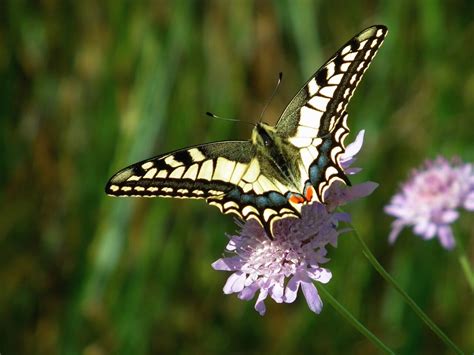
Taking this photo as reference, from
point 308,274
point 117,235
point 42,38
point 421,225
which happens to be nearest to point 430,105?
point 421,225

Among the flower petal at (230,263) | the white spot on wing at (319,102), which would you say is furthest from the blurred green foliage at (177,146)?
the white spot on wing at (319,102)

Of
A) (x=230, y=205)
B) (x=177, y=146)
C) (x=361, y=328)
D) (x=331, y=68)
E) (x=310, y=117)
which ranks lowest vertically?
(x=361, y=328)

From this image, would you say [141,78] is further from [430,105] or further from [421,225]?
[421,225]

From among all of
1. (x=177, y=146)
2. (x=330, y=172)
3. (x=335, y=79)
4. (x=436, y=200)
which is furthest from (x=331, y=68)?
(x=177, y=146)

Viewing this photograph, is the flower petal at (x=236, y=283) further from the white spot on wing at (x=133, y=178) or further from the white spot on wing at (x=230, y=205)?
the white spot on wing at (x=133, y=178)

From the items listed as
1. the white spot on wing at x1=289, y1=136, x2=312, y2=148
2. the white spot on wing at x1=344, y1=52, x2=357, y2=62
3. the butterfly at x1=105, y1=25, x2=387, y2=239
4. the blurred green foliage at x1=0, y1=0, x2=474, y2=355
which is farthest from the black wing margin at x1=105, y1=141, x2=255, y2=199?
the blurred green foliage at x1=0, y1=0, x2=474, y2=355

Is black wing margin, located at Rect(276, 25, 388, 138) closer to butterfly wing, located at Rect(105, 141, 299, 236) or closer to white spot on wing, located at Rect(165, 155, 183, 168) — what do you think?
butterfly wing, located at Rect(105, 141, 299, 236)

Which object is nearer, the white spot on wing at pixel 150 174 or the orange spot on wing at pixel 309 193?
the orange spot on wing at pixel 309 193

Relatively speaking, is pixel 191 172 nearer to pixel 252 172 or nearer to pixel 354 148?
pixel 252 172
